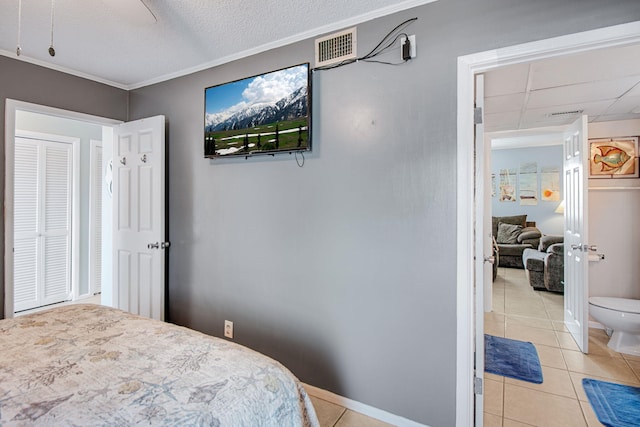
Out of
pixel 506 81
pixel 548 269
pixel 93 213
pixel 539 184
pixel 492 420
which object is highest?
pixel 506 81

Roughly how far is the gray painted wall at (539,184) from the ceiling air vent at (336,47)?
6.47 m

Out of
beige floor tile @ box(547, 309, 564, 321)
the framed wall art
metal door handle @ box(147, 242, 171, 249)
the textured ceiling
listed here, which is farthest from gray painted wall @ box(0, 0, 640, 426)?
beige floor tile @ box(547, 309, 564, 321)

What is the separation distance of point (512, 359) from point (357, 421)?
1608mm

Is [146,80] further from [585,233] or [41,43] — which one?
[585,233]

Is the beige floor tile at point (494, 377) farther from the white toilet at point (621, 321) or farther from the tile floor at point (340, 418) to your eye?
the white toilet at point (621, 321)

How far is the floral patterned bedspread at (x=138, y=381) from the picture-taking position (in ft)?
2.94

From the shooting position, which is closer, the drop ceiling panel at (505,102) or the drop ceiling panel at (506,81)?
the drop ceiling panel at (506,81)

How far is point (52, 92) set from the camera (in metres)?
2.68

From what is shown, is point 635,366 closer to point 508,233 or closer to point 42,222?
point 508,233

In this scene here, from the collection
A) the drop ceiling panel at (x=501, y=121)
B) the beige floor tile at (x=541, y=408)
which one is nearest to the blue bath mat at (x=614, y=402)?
the beige floor tile at (x=541, y=408)

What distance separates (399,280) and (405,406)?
725 mm

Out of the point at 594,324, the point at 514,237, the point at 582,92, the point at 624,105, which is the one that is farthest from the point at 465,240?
the point at 514,237

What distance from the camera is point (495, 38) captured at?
1619 mm

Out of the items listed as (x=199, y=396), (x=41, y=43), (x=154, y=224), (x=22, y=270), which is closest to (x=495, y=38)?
(x=199, y=396)
